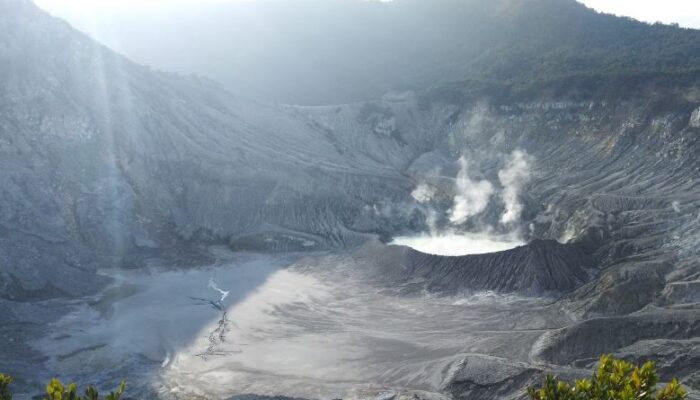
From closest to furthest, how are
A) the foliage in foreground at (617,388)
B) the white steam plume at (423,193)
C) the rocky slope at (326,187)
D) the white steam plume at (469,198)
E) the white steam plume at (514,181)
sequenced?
1. the foliage in foreground at (617,388)
2. the rocky slope at (326,187)
3. the white steam plume at (514,181)
4. the white steam plume at (469,198)
5. the white steam plume at (423,193)

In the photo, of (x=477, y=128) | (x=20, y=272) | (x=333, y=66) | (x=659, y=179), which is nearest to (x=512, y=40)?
(x=333, y=66)

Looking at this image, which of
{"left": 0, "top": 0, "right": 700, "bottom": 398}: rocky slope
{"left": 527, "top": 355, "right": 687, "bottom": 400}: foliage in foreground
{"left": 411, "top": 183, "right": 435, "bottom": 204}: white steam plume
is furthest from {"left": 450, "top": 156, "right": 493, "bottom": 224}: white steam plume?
{"left": 527, "top": 355, "right": 687, "bottom": 400}: foliage in foreground

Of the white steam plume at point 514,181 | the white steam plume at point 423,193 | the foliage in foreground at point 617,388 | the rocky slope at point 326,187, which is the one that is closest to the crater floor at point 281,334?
the rocky slope at point 326,187

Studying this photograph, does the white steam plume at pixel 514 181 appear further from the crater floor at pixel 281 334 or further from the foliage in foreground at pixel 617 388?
the foliage in foreground at pixel 617 388

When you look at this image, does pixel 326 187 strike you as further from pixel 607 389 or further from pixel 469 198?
pixel 607 389

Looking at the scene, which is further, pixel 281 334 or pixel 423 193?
pixel 423 193

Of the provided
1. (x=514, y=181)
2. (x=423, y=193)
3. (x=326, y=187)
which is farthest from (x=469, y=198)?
(x=326, y=187)

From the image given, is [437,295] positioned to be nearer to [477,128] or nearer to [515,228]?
[515,228]
